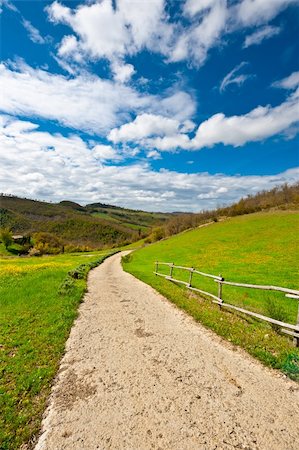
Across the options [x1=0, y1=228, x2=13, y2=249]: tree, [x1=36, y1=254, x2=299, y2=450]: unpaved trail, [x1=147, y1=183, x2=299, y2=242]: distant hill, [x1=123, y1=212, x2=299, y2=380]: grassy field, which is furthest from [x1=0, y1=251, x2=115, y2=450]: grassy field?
[x1=0, y1=228, x2=13, y2=249]: tree

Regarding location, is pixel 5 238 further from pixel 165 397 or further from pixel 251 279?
pixel 165 397

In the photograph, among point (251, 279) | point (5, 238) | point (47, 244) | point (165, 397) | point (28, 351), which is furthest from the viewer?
point (47, 244)

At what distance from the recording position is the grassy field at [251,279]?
766 centimetres

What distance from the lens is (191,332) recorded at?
8.88m

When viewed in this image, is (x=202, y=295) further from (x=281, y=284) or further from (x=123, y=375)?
(x=123, y=375)

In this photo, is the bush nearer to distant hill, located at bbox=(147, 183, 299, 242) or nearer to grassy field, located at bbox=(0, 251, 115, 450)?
distant hill, located at bbox=(147, 183, 299, 242)

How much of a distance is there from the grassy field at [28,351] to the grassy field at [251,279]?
17.6 ft

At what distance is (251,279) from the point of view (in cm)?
2091

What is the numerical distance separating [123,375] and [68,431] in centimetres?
192

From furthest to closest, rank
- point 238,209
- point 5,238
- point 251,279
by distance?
point 5,238, point 238,209, point 251,279

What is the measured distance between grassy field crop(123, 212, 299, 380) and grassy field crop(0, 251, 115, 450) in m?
5.37

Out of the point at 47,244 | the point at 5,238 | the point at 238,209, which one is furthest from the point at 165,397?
the point at 47,244

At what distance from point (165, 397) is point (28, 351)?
173 inches

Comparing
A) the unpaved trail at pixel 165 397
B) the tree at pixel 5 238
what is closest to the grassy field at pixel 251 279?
the unpaved trail at pixel 165 397
